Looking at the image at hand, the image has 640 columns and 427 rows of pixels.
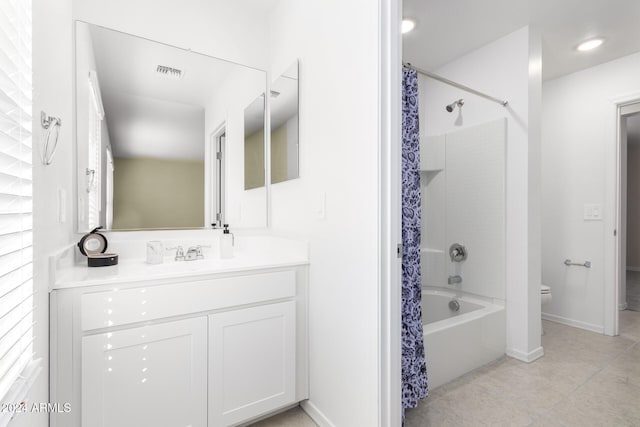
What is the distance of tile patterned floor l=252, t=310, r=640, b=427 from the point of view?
1.64 metres

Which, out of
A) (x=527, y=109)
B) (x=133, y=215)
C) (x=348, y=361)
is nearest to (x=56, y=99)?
(x=133, y=215)

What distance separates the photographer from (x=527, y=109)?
236 cm

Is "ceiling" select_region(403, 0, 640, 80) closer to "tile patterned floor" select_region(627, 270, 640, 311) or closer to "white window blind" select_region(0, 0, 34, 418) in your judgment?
"white window blind" select_region(0, 0, 34, 418)

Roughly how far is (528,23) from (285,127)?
202 centimetres

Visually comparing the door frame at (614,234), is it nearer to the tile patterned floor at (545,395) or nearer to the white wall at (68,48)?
the tile patterned floor at (545,395)

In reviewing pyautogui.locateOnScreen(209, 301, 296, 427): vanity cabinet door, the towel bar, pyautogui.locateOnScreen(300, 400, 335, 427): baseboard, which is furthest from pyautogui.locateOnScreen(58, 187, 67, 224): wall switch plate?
the towel bar

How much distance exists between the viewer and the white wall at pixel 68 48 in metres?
0.97

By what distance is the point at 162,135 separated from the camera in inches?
73.0

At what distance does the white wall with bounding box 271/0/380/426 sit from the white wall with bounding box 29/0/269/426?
1.38ft

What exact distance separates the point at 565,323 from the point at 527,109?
87.2 inches

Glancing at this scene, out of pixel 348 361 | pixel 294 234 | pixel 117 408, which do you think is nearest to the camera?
pixel 117 408

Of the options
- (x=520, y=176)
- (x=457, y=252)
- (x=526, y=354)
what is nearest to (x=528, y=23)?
(x=520, y=176)

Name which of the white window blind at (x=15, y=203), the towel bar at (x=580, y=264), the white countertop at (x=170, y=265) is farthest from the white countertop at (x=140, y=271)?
the towel bar at (x=580, y=264)

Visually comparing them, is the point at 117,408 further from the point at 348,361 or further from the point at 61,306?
the point at 348,361
